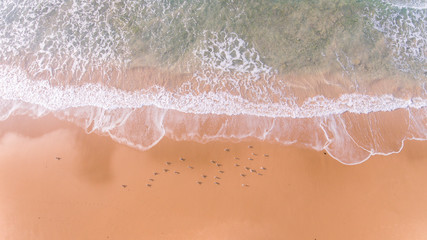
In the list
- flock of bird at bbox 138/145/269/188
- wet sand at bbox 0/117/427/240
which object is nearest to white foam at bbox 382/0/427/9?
wet sand at bbox 0/117/427/240

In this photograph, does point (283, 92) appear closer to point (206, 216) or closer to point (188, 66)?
point (188, 66)

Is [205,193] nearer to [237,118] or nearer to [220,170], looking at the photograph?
[220,170]

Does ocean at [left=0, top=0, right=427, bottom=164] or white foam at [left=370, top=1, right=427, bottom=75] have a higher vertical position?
white foam at [left=370, top=1, right=427, bottom=75]

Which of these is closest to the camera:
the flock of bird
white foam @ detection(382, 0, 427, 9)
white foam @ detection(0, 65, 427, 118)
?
the flock of bird

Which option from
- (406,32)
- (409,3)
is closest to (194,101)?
(406,32)

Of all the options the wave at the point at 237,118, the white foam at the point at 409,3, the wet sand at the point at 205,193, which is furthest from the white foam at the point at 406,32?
the wet sand at the point at 205,193

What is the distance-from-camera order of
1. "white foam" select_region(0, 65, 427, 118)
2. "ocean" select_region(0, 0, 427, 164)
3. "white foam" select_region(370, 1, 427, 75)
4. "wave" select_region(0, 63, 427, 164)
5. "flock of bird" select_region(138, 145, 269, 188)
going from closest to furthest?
1. "flock of bird" select_region(138, 145, 269, 188)
2. "wave" select_region(0, 63, 427, 164)
3. "ocean" select_region(0, 0, 427, 164)
4. "white foam" select_region(0, 65, 427, 118)
5. "white foam" select_region(370, 1, 427, 75)

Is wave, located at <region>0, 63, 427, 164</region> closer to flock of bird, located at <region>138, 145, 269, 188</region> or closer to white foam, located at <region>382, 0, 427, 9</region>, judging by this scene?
flock of bird, located at <region>138, 145, 269, 188</region>

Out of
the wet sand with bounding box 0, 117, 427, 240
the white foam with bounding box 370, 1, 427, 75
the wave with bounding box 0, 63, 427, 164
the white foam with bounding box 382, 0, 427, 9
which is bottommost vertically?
the wet sand with bounding box 0, 117, 427, 240

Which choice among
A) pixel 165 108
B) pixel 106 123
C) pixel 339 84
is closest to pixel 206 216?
pixel 165 108
